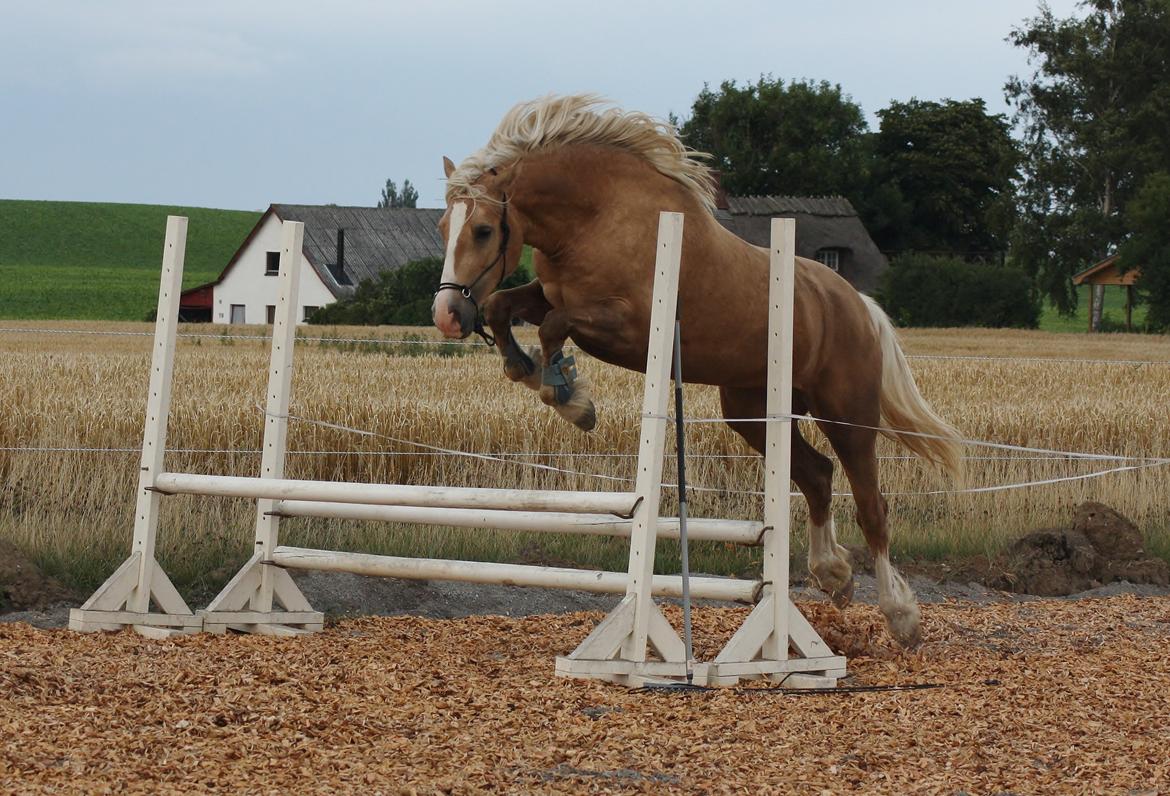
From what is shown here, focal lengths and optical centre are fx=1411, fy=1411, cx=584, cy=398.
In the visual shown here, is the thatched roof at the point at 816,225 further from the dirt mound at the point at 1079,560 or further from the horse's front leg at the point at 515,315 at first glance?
the horse's front leg at the point at 515,315

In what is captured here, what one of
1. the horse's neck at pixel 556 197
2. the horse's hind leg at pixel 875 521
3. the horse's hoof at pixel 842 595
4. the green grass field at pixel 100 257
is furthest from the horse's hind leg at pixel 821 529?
the green grass field at pixel 100 257

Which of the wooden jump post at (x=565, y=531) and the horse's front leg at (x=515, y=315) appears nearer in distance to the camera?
the wooden jump post at (x=565, y=531)

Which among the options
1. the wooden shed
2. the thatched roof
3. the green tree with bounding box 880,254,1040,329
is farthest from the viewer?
the thatched roof

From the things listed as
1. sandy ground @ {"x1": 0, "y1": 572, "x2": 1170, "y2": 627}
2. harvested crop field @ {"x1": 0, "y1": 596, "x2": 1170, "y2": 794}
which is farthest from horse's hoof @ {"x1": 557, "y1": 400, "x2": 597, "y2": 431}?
sandy ground @ {"x1": 0, "y1": 572, "x2": 1170, "y2": 627}

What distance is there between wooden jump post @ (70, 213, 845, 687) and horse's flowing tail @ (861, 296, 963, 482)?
130 centimetres

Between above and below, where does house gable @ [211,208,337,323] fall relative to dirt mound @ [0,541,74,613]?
above

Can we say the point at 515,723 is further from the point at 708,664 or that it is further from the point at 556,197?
the point at 556,197

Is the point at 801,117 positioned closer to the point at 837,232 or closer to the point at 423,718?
the point at 837,232

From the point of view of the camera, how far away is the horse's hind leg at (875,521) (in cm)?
638

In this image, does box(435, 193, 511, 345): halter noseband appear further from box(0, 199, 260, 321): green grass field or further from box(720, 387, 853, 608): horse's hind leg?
box(0, 199, 260, 321): green grass field

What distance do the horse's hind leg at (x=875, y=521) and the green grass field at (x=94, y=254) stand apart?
47690 mm

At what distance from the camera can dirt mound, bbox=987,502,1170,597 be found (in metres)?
8.88

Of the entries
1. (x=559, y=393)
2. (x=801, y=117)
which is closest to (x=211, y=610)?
(x=559, y=393)

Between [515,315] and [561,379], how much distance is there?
46 cm
